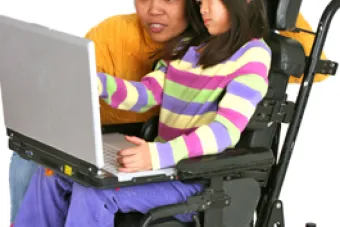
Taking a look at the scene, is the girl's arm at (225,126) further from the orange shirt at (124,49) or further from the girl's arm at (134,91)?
the orange shirt at (124,49)

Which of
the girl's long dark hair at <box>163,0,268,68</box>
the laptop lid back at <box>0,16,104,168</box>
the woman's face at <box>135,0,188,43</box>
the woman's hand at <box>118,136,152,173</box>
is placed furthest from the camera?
the woman's face at <box>135,0,188,43</box>

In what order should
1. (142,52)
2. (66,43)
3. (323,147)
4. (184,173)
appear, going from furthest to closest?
(323,147), (142,52), (184,173), (66,43)

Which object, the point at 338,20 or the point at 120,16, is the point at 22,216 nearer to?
the point at 120,16

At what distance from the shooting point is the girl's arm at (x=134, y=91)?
8.79 ft

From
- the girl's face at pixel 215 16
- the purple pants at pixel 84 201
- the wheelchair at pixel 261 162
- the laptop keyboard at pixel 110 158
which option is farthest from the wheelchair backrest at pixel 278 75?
the laptop keyboard at pixel 110 158

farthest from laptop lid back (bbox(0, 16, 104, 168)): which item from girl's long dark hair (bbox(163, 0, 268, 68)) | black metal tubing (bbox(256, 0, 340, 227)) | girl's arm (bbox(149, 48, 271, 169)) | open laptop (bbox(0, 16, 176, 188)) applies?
black metal tubing (bbox(256, 0, 340, 227))

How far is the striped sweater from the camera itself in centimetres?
243

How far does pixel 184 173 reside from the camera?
2375 millimetres

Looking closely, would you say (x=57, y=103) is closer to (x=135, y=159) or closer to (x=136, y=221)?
(x=135, y=159)

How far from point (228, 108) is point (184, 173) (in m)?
0.22

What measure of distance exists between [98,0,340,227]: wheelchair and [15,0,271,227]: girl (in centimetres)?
4

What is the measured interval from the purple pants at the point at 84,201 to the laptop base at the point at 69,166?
0.06m

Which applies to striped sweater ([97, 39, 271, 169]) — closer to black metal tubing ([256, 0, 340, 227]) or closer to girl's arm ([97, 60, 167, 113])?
girl's arm ([97, 60, 167, 113])

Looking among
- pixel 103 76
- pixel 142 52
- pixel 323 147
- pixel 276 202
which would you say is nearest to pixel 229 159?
pixel 276 202
